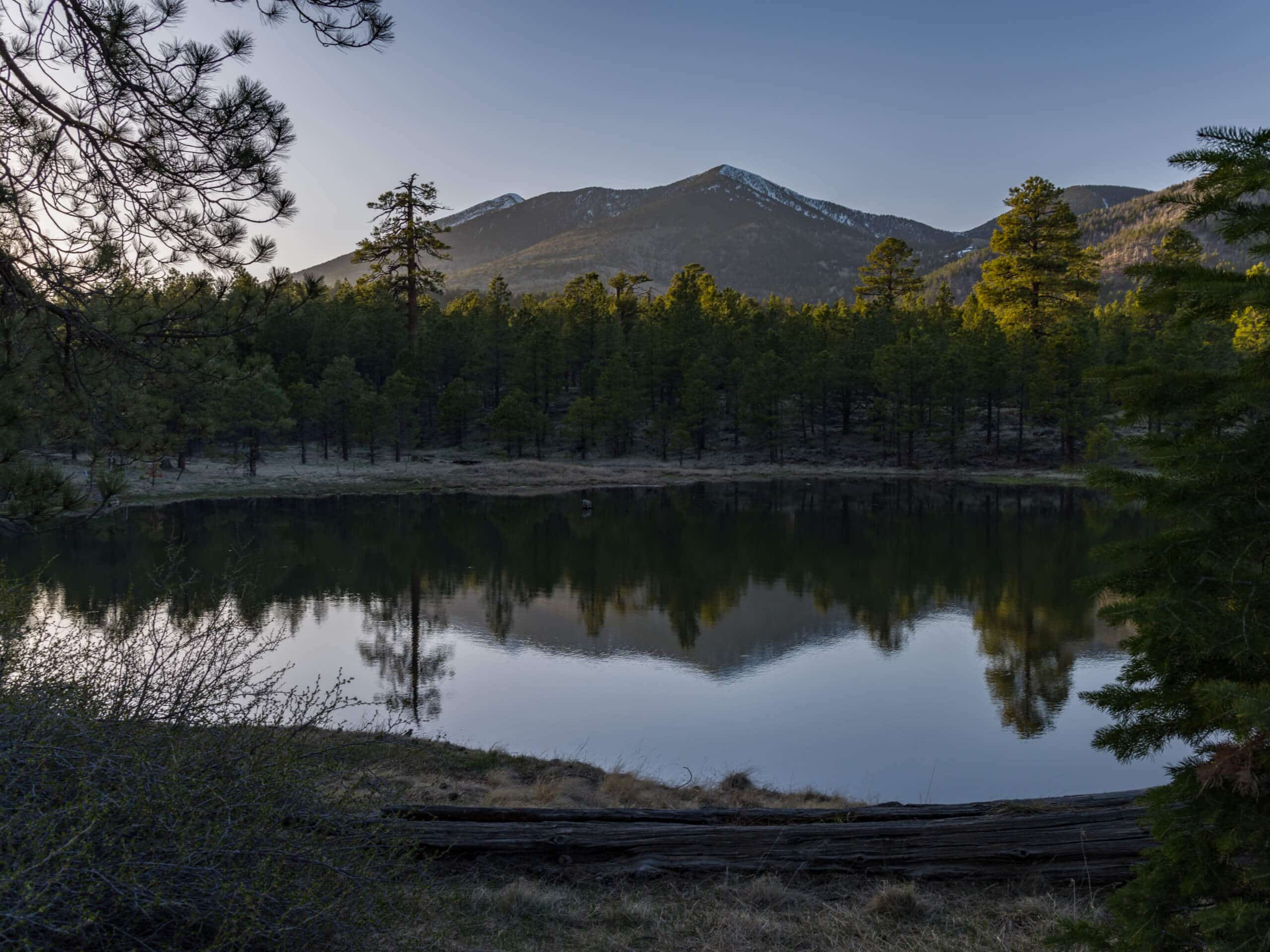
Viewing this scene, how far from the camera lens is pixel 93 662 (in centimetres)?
603

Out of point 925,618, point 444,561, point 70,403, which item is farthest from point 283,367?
point 70,403

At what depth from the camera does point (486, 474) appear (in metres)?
58.3

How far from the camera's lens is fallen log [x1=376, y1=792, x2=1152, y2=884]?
666 cm

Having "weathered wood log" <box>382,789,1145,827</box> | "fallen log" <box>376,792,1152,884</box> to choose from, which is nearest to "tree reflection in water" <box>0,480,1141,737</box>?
"weathered wood log" <box>382,789,1145,827</box>

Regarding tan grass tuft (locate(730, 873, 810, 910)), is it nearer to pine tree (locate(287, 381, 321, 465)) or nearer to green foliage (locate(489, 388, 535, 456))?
green foliage (locate(489, 388, 535, 456))

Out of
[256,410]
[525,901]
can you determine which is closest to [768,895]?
[525,901]

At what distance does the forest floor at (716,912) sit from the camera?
5469mm

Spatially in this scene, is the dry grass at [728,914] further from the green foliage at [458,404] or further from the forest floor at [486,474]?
the green foliage at [458,404]

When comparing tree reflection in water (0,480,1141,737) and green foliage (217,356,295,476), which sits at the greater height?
green foliage (217,356,295,476)

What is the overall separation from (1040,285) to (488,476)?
40.5 metres

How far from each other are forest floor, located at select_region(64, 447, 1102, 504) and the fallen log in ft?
141

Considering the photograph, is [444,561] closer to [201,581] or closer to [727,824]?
[201,581]

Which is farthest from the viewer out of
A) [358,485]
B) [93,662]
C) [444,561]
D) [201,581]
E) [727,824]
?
[358,485]

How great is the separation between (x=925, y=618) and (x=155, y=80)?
65.3 ft
